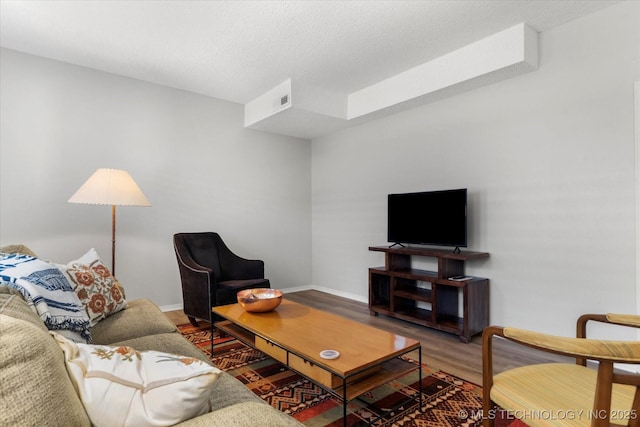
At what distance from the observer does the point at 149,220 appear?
12.5ft

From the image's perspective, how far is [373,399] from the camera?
195 centimetres

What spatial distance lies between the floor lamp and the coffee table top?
1.22 m

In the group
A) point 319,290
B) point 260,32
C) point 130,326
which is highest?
point 260,32

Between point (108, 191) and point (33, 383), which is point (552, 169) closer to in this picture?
point (33, 383)

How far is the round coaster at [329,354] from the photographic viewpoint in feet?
5.27

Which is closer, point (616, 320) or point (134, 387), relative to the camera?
point (134, 387)

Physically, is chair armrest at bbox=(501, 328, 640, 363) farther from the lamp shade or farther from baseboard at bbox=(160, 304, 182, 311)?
baseboard at bbox=(160, 304, 182, 311)

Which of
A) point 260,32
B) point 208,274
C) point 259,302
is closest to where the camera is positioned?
point 259,302

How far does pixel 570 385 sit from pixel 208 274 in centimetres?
267

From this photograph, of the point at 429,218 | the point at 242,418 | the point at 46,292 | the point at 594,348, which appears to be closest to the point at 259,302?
the point at 46,292

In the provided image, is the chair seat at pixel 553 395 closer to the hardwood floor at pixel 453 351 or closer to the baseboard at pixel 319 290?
the hardwood floor at pixel 453 351

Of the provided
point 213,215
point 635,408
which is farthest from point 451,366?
point 213,215

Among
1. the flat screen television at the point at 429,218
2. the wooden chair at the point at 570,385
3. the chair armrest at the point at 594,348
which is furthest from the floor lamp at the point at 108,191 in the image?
the chair armrest at the point at 594,348

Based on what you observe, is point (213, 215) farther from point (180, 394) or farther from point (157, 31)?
point (180, 394)
